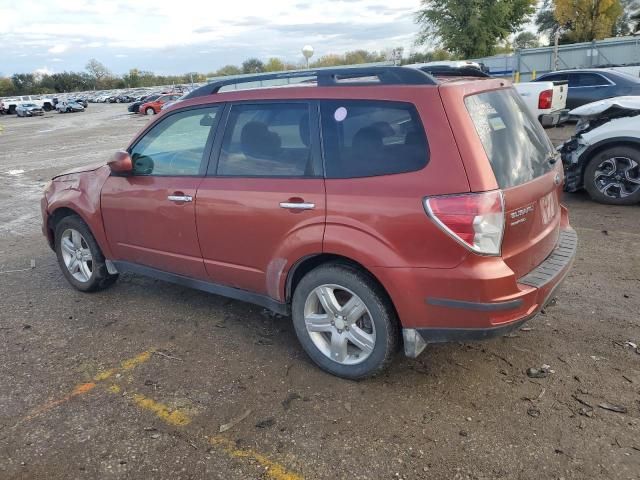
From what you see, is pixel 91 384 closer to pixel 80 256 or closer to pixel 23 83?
pixel 80 256

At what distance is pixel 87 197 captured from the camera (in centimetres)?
457

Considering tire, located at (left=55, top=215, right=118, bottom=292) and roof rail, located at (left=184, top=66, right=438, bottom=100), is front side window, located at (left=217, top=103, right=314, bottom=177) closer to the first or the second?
roof rail, located at (left=184, top=66, right=438, bottom=100)

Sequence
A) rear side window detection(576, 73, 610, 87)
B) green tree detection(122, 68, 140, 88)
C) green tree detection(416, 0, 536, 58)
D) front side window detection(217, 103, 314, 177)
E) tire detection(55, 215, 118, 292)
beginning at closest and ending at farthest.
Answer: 1. front side window detection(217, 103, 314, 177)
2. tire detection(55, 215, 118, 292)
3. rear side window detection(576, 73, 610, 87)
4. green tree detection(416, 0, 536, 58)
5. green tree detection(122, 68, 140, 88)

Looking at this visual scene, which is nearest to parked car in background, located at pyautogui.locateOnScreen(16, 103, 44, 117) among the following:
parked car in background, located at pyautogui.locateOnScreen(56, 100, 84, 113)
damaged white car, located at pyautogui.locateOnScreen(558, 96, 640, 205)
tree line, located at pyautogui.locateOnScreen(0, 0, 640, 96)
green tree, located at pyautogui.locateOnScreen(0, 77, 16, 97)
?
parked car in background, located at pyautogui.locateOnScreen(56, 100, 84, 113)

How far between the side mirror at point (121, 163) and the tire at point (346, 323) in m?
1.76

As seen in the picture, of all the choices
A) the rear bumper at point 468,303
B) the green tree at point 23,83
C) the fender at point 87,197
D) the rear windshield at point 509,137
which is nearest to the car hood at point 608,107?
the rear windshield at point 509,137

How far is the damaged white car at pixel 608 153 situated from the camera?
647 centimetres

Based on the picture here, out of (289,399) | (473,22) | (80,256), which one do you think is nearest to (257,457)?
(289,399)

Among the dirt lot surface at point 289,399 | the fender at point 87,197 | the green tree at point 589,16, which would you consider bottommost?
the dirt lot surface at point 289,399

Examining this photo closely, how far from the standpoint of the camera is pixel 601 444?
8.64 ft

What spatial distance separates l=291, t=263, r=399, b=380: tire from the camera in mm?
3041

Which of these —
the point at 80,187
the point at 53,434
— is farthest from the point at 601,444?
the point at 80,187

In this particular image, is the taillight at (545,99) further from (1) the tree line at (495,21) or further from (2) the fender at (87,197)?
(1) the tree line at (495,21)

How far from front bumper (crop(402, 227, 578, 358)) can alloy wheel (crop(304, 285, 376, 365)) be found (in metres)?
0.27
